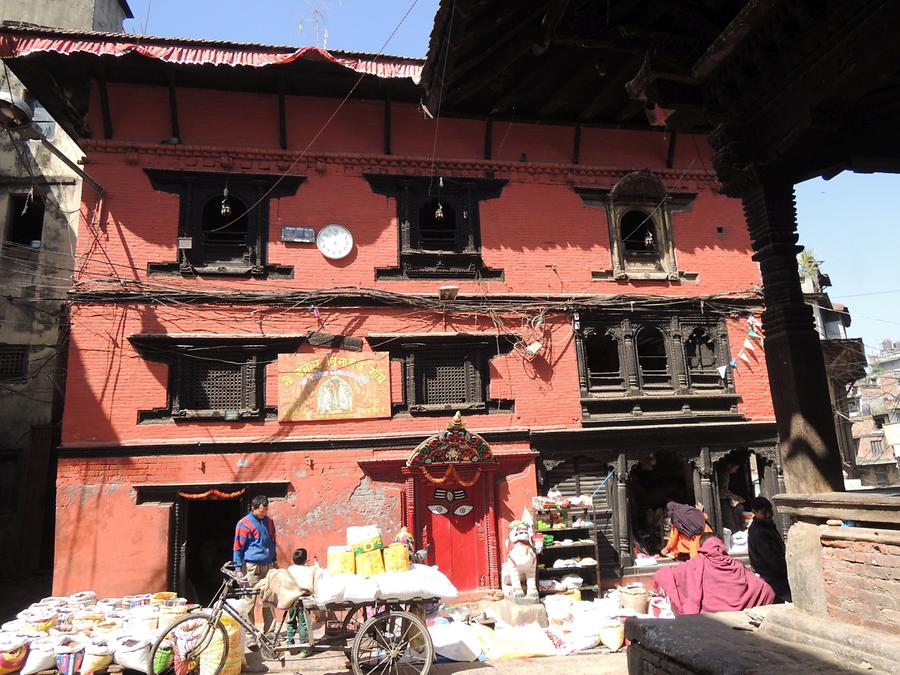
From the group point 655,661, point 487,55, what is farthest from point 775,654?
point 487,55

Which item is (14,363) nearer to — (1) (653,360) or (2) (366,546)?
(2) (366,546)

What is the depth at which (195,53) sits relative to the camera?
37.6ft

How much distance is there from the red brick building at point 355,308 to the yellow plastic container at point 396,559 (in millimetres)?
4165

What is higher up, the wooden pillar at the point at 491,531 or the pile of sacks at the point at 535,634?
the wooden pillar at the point at 491,531

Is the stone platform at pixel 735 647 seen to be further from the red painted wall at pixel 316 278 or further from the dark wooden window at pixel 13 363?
the dark wooden window at pixel 13 363

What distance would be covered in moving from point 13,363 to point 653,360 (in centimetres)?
1641

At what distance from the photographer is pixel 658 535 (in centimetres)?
1390

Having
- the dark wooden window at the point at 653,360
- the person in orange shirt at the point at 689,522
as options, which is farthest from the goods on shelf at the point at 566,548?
the dark wooden window at the point at 653,360

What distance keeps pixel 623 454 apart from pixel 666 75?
921 centimetres

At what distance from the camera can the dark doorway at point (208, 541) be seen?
43.5 ft

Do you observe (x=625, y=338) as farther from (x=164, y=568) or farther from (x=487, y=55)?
(x=164, y=568)

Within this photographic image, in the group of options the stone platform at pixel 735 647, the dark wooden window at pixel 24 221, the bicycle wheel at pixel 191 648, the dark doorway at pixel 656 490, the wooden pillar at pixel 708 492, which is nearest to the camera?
the stone platform at pixel 735 647

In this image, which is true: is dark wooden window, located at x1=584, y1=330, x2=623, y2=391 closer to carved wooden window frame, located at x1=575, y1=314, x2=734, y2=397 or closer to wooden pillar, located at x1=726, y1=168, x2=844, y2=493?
carved wooden window frame, located at x1=575, y1=314, x2=734, y2=397

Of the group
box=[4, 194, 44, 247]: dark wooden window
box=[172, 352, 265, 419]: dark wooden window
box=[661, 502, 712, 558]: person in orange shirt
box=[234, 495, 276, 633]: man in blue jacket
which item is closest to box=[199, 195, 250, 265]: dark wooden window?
box=[172, 352, 265, 419]: dark wooden window
